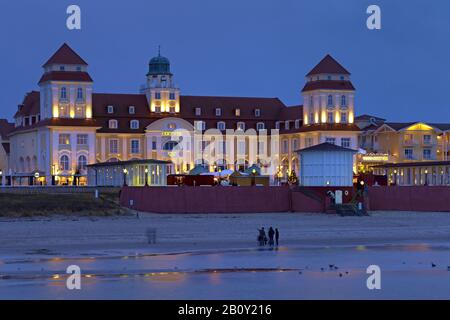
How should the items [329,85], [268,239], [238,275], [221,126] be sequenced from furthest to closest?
1. [221,126]
2. [329,85]
3. [268,239]
4. [238,275]

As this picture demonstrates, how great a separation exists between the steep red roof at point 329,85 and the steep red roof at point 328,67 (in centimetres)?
107

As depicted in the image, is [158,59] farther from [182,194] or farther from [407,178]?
[182,194]

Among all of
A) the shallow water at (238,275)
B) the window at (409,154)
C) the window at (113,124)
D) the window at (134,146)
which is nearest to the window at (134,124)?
the window at (134,146)

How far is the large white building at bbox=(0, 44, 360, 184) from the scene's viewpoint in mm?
122688

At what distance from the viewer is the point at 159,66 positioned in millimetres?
136500

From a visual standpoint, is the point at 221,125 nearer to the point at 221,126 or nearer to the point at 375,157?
the point at 221,126

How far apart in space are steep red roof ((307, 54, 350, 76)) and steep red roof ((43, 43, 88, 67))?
81.7ft

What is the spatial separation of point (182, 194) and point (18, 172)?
135 feet

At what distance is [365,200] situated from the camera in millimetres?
91688

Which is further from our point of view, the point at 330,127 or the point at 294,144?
the point at 294,144

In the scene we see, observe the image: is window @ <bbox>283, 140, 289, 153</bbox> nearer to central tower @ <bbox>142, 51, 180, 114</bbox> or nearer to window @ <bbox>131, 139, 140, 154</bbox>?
central tower @ <bbox>142, 51, 180, 114</bbox>

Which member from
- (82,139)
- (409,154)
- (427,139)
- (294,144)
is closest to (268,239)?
(82,139)

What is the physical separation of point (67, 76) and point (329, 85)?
91.5ft
